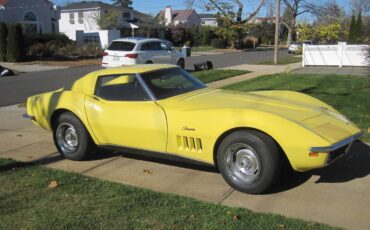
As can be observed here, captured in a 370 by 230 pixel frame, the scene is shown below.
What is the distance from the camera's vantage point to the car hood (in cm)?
450

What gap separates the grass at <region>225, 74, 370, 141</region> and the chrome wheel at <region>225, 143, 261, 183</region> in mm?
2839

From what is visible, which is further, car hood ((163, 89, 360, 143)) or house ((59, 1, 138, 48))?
house ((59, 1, 138, 48))

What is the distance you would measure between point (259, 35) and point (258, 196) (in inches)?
2700

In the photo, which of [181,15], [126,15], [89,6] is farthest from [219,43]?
[181,15]

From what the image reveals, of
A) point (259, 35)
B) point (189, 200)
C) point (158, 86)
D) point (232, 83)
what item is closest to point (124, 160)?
point (158, 86)

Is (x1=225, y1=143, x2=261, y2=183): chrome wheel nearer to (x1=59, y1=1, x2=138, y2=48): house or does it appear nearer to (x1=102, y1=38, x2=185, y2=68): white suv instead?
(x1=102, y1=38, x2=185, y2=68): white suv

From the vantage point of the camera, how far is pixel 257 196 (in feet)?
14.7

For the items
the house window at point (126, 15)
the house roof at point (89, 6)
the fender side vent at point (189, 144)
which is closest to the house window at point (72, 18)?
the house roof at point (89, 6)

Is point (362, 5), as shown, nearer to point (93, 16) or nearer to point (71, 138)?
point (93, 16)

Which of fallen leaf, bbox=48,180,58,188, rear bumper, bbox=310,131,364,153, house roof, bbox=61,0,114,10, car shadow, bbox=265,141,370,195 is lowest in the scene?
fallen leaf, bbox=48,180,58,188

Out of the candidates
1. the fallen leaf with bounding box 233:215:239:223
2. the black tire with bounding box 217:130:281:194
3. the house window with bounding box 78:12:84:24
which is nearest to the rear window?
the black tire with bounding box 217:130:281:194

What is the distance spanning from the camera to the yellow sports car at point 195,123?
4.31 metres

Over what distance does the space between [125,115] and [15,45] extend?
25617mm

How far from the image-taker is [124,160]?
5883 millimetres
